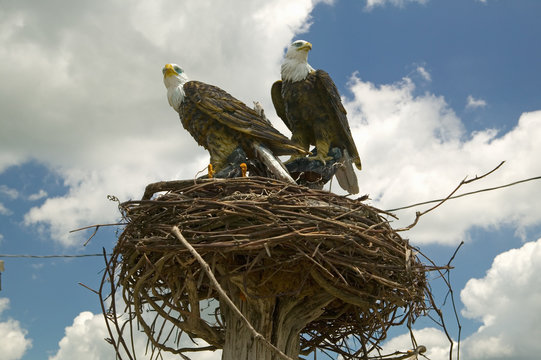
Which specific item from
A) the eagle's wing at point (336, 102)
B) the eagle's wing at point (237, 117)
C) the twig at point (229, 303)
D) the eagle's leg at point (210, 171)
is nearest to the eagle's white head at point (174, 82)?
the eagle's wing at point (237, 117)

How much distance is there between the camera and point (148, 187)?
13.9 ft

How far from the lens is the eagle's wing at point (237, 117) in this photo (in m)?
4.80

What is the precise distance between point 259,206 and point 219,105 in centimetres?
165

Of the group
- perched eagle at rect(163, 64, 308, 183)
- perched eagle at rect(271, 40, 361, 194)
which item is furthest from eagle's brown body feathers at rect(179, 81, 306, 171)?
perched eagle at rect(271, 40, 361, 194)

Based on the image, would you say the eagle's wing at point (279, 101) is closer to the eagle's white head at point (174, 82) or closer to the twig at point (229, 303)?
the eagle's white head at point (174, 82)

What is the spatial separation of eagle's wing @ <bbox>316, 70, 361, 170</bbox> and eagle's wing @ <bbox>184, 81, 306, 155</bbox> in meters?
0.75

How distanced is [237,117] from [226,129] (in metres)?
0.15

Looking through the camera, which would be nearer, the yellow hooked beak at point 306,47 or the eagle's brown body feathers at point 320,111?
the eagle's brown body feathers at point 320,111

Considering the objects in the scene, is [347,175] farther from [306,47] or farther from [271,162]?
[306,47]

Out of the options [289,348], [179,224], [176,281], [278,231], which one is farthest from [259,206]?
[289,348]

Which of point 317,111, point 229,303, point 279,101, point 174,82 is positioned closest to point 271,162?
point 317,111

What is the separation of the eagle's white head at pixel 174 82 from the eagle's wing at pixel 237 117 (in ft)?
0.44

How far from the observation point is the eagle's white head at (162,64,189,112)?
5137 millimetres

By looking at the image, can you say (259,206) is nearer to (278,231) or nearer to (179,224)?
(278,231)
